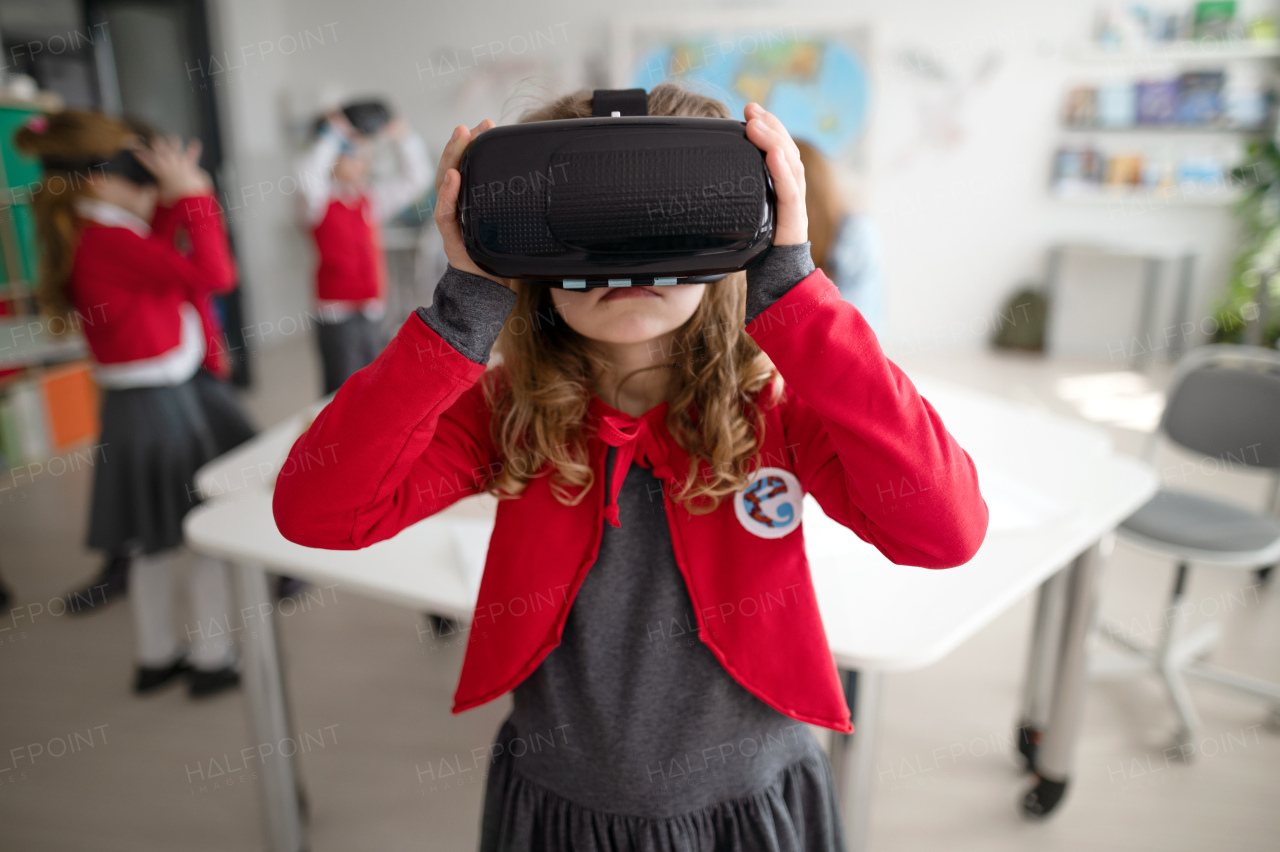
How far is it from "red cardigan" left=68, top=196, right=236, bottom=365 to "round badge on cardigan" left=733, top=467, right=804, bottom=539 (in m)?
1.70

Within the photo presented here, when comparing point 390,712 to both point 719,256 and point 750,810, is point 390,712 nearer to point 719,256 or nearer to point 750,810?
point 750,810

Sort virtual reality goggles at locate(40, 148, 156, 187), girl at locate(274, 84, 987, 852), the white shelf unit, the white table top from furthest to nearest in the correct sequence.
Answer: the white shelf unit < virtual reality goggles at locate(40, 148, 156, 187) < the white table top < girl at locate(274, 84, 987, 852)

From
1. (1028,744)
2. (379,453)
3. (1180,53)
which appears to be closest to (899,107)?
(1180,53)

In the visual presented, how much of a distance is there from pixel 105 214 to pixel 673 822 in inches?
77.3

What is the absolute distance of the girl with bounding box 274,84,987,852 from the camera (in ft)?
2.50

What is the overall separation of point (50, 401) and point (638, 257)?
12.9 feet

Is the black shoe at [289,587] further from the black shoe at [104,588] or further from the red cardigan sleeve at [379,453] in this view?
the red cardigan sleeve at [379,453]

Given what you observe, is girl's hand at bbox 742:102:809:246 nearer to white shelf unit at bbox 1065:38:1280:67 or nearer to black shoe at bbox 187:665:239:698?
black shoe at bbox 187:665:239:698

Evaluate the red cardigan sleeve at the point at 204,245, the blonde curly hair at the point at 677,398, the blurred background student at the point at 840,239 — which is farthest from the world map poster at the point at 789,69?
the blonde curly hair at the point at 677,398

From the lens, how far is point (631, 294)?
70 centimetres

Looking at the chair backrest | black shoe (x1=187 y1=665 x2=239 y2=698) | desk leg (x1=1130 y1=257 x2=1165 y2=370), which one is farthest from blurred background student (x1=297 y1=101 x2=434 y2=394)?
desk leg (x1=1130 y1=257 x2=1165 y2=370)

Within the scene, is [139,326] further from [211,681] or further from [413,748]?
[413,748]

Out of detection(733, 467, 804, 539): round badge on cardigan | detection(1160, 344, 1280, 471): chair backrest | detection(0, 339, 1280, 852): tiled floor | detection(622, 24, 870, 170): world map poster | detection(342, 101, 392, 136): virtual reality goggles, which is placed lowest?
detection(0, 339, 1280, 852): tiled floor

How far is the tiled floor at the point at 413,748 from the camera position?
62.6 inches
